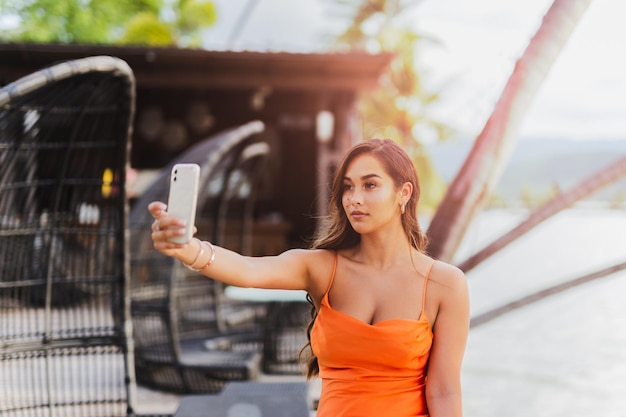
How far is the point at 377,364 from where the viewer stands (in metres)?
1.86

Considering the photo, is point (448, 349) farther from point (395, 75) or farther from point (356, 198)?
point (395, 75)

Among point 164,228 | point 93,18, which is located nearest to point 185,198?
point 164,228

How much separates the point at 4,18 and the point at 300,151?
16205mm

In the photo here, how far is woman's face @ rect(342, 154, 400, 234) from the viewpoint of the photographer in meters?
1.91

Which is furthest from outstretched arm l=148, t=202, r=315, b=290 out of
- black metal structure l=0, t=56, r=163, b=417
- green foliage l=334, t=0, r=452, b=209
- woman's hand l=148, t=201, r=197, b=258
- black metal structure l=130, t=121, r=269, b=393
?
green foliage l=334, t=0, r=452, b=209

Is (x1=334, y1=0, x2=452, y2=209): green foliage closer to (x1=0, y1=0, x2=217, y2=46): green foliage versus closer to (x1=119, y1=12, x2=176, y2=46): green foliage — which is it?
(x1=0, y1=0, x2=217, y2=46): green foliage

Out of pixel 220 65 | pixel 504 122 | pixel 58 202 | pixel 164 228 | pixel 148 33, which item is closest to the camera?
pixel 164 228

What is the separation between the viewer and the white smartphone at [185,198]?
5.26 ft

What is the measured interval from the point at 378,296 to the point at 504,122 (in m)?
0.90

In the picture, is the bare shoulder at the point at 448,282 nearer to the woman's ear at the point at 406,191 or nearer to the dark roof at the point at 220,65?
the woman's ear at the point at 406,191

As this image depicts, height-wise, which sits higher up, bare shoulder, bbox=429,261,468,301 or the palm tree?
the palm tree

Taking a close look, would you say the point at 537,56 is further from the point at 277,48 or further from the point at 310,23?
the point at 310,23

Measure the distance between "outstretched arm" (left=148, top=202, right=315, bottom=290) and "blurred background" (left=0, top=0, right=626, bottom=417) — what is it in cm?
74

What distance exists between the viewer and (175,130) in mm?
12234
